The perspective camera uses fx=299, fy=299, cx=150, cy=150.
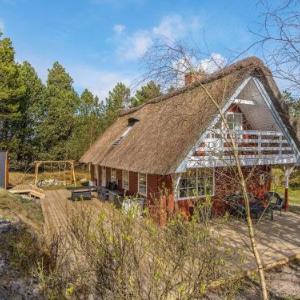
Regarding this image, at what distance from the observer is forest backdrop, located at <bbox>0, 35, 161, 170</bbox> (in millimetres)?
26953

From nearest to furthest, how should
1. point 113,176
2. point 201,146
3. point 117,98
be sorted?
1. point 201,146
2. point 113,176
3. point 117,98

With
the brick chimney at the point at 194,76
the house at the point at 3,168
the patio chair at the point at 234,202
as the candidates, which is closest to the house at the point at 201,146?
the patio chair at the point at 234,202

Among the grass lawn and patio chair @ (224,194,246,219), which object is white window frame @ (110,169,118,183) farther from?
patio chair @ (224,194,246,219)

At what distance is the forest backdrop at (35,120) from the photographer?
27.0 metres

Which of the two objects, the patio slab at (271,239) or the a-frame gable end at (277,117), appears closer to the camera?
the patio slab at (271,239)

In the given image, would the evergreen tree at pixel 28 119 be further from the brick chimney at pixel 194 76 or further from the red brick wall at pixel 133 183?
the brick chimney at pixel 194 76

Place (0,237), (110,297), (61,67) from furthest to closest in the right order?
(61,67) < (0,237) < (110,297)

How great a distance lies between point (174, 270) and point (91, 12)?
808 cm

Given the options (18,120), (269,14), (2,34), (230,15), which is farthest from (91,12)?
(2,34)

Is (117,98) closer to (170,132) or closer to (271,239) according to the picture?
(170,132)

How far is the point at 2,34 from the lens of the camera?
28.3 meters

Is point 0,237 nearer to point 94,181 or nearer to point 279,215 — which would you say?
point 279,215

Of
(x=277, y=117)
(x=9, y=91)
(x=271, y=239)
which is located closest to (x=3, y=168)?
(x=9, y=91)

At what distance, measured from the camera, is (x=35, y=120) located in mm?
29391
